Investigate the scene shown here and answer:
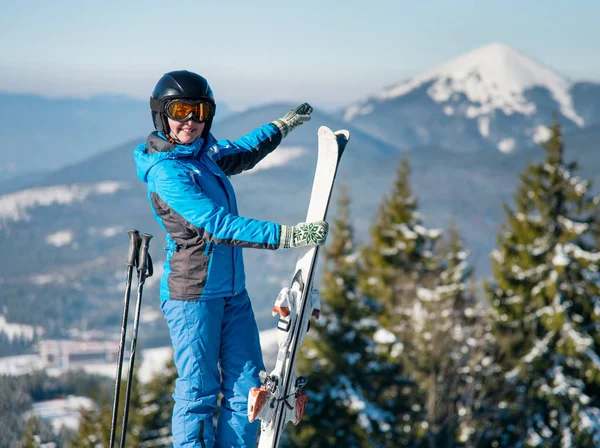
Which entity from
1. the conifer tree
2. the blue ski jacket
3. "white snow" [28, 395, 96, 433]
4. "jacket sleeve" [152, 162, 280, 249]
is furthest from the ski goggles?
"white snow" [28, 395, 96, 433]

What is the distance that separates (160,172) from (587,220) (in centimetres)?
2471

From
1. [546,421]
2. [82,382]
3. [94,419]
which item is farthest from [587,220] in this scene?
[82,382]

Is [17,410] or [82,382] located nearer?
[17,410]

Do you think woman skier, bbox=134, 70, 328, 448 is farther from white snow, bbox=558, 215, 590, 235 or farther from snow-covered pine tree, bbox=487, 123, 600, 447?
white snow, bbox=558, 215, 590, 235

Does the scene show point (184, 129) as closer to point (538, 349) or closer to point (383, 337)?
point (383, 337)

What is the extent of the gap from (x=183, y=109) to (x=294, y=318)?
1.80 m

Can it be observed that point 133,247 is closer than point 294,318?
Yes

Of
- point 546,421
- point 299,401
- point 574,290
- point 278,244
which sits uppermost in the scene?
point 278,244

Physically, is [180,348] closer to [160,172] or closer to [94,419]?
[160,172]

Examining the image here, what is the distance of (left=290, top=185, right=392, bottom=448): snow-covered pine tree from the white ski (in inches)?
729

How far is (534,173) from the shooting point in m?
27.8

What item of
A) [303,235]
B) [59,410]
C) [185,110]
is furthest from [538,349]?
[59,410]

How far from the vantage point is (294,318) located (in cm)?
566

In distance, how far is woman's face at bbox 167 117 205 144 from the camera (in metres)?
5.38
